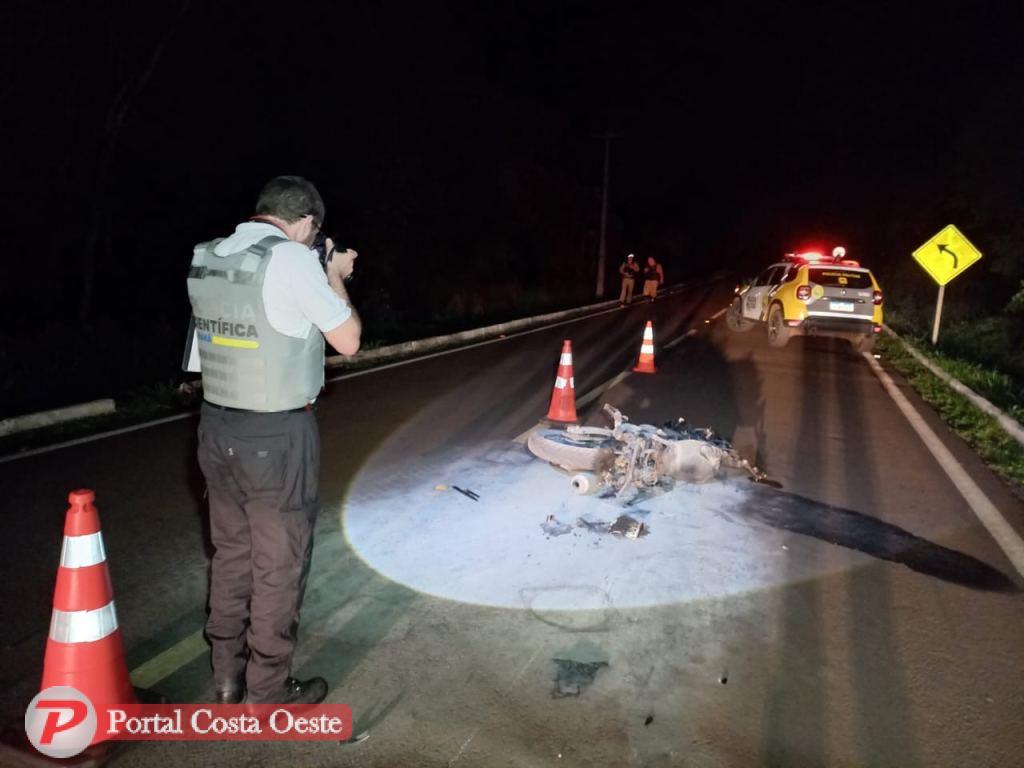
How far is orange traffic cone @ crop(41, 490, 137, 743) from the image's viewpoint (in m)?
2.90

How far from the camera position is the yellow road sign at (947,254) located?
48.0ft

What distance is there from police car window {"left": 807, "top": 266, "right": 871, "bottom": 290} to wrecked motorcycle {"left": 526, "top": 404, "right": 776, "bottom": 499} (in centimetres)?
818

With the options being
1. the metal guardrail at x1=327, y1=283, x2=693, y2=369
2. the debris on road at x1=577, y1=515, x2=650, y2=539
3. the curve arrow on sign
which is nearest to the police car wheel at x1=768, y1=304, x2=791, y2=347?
the curve arrow on sign

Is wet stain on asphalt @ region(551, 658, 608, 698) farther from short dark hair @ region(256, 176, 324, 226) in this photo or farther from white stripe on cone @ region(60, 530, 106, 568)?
short dark hair @ region(256, 176, 324, 226)

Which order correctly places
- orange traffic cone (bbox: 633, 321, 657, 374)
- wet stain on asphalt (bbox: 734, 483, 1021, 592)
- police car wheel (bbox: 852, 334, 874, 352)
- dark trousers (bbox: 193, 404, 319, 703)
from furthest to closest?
police car wheel (bbox: 852, 334, 874, 352), orange traffic cone (bbox: 633, 321, 657, 374), wet stain on asphalt (bbox: 734, 483, 1021, 592), dark trousers (bbox: 193, 404, 319, 703)

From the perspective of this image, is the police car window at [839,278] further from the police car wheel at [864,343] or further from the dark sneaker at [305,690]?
the dark sneaker at [305,690]

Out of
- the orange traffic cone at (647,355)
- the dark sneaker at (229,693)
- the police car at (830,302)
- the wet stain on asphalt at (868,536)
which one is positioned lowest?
the dark sneaker at (229,693)

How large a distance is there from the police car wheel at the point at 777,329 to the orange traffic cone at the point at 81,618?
13122 mm

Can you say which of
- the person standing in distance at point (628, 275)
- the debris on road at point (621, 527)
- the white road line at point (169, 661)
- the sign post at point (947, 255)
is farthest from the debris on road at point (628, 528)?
the person standing in distance at point (628, 275)

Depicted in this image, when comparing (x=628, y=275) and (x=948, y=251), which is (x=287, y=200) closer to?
Result: (x=948, y=251)

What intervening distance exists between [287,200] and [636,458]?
3.71 m

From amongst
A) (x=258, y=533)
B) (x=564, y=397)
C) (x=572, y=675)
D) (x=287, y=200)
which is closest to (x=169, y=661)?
(x=258, y=533)

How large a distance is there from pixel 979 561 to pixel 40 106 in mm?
19749

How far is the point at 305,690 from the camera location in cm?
321
